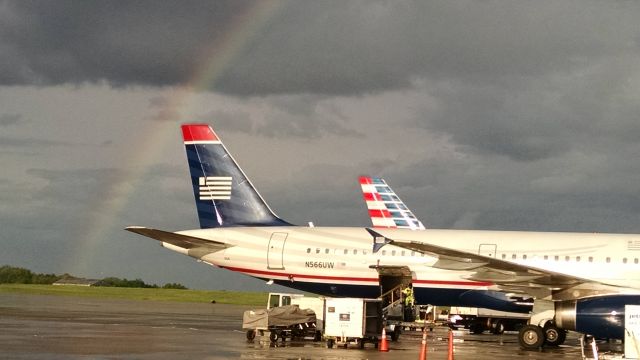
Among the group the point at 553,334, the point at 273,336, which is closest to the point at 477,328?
the point at 553,334

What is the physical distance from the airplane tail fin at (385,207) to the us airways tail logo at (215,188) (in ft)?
62.1

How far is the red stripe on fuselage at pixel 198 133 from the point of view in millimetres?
38906

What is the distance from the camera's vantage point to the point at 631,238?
106 ft

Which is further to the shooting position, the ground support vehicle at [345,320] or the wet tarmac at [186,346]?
the ground support vehicle at [345,320]

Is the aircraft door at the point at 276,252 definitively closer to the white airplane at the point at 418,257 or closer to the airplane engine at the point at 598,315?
the white airplane at the point at 418,257

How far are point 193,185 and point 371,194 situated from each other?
21164mm

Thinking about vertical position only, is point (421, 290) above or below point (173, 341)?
above

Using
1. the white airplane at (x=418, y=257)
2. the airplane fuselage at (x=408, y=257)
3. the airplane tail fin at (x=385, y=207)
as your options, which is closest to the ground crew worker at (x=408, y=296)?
the white airplane at (x=418, y=257)

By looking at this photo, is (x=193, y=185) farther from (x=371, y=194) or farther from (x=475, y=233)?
(x=371, y=194)

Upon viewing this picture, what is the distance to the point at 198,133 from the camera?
128ft

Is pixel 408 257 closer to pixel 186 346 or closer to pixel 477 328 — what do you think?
pixel 186 346

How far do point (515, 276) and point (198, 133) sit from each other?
584 inches

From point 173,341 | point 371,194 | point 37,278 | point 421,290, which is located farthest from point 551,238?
point 37,278

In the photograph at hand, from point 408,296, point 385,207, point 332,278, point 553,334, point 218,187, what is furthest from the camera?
point 385,207
